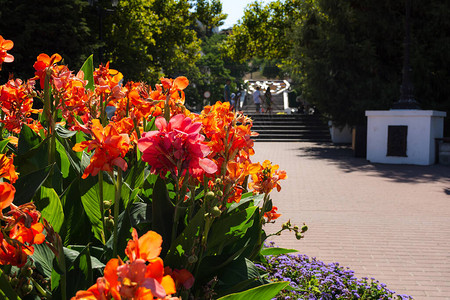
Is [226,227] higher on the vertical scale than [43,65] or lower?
lower

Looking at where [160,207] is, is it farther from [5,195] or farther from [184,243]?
[5,195]

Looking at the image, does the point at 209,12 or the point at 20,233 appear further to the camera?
the point at 209,12

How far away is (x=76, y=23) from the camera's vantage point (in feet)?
54.7

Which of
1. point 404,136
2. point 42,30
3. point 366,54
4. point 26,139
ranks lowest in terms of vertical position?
point 404,136

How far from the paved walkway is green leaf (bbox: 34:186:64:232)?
3.63m

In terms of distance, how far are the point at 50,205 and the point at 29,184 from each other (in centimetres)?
10

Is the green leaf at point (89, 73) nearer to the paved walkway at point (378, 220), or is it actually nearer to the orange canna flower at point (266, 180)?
the orange canna flower at point (266, 180)

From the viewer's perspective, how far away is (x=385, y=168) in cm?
1288

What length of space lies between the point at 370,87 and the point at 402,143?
350 cm

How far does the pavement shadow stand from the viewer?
11.3 meters

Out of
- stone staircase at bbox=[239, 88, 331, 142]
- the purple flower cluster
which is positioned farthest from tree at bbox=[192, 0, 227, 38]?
the purple flower cluster

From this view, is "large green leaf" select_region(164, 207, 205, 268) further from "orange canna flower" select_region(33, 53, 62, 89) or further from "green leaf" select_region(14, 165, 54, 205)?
"orange canna flower" select_region(33, 53, 62, 89)

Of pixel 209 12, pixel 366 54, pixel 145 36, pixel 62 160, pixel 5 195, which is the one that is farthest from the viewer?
pixel 209 12

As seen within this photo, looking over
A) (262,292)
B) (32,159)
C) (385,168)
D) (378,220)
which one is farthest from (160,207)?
(385,168)
